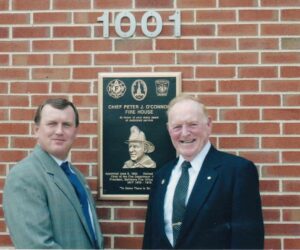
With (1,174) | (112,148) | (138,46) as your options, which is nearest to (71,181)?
(112,148)

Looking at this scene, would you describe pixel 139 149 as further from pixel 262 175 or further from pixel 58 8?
pixel 58 8

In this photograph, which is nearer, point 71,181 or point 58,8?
point 71,181

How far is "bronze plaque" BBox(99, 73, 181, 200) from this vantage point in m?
3.84

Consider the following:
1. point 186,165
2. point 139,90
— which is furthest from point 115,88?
point 186,165

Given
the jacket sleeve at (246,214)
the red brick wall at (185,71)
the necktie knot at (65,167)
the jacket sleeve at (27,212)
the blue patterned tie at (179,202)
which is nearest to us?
the jacket sleeve at (27,212)

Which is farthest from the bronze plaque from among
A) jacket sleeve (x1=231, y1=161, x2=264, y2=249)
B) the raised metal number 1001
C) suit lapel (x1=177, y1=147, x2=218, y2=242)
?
jacket sleeve (x1=231, y1=161, x2=264, y2=249)

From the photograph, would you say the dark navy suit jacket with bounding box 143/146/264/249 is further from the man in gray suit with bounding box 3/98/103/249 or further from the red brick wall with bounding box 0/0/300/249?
the red brick wall with bounding box 0/0/300/249

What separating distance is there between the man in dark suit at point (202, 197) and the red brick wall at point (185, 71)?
568 mm

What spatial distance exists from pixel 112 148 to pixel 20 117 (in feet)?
2.44

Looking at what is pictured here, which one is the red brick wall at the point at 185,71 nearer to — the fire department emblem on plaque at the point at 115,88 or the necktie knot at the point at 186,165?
the fire department emblem on plaque at the point at 115,88

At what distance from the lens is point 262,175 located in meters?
3.76

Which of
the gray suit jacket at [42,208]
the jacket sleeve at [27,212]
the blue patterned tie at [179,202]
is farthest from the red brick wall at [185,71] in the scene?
the jacket sleeve at [27,212]

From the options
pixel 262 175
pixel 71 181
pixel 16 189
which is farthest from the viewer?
pixel 262 175

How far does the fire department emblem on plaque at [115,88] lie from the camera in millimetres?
3850
